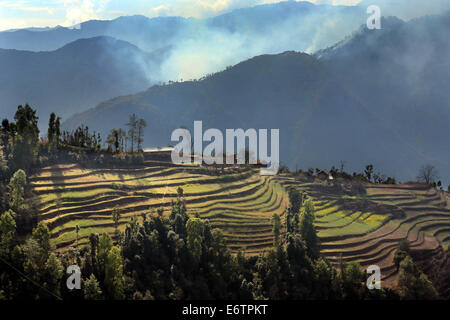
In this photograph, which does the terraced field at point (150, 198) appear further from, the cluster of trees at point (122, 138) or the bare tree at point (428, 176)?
the bare tree at point (428, 176)

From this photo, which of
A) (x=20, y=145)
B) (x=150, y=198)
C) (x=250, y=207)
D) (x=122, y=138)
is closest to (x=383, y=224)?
(x=250, y=207)

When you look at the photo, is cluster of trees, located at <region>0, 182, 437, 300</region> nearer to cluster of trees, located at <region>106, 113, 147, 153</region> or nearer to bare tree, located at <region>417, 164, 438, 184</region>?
cluster of trees, located at <region>106, 113, 147, 153</region>

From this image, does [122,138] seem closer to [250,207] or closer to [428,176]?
[250,207]

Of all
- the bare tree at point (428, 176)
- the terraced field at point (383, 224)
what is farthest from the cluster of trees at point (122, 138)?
the bare tree at point (428, 176)

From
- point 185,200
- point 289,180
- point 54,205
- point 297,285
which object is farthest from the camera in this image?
point 289,180

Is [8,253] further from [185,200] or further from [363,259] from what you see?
[363,259]

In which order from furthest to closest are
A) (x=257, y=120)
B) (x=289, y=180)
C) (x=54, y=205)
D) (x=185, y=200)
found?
(x=257, y=120), (x=289, y=180), (x=185, y=200), (x=54, y=205)

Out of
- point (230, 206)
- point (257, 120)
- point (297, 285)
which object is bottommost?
point (297, 285)

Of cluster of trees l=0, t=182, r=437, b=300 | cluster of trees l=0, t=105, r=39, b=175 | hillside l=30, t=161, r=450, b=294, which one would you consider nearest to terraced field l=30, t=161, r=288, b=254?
hillside l=30, t=161, r=450, b=294
